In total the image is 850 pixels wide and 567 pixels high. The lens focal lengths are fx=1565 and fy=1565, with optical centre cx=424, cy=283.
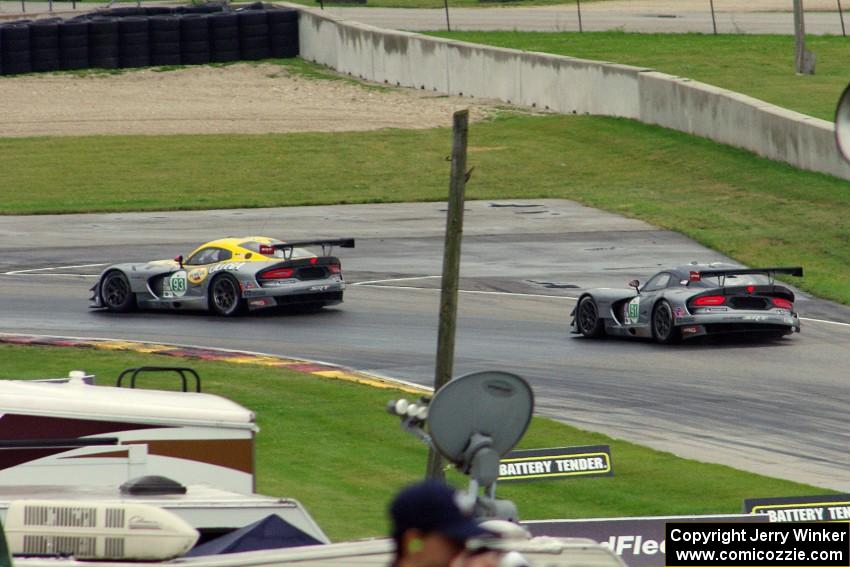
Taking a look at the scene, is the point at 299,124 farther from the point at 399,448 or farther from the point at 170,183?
the point at 399,448

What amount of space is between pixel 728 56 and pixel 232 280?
30669mm

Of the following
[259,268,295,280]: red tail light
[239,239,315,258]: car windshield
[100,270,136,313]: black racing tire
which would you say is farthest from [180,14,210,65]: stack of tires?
[259,268,295,280]: red tail light

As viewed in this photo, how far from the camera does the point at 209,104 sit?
49062 mm

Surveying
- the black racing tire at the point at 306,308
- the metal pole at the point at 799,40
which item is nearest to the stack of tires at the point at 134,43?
the metal pole at the point at 799,40

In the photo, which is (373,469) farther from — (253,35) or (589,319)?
(253,35)

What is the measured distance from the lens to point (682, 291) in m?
22.1

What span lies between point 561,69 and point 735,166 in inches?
368

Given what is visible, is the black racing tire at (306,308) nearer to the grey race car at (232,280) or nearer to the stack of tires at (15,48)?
the grey race car at (232,280)

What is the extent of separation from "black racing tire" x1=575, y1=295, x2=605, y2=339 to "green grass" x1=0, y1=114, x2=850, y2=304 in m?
8.03

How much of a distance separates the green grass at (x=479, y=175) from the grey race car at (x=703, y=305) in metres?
8.08

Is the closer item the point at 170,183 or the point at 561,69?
the point at 170,183

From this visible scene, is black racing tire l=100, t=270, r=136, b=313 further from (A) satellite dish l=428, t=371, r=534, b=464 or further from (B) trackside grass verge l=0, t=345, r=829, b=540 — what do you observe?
(A) satellite dish l=428, t=371, r=534, b=464

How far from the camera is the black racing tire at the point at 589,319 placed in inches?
898

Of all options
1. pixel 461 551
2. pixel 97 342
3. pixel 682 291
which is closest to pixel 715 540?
pixel 461 551
